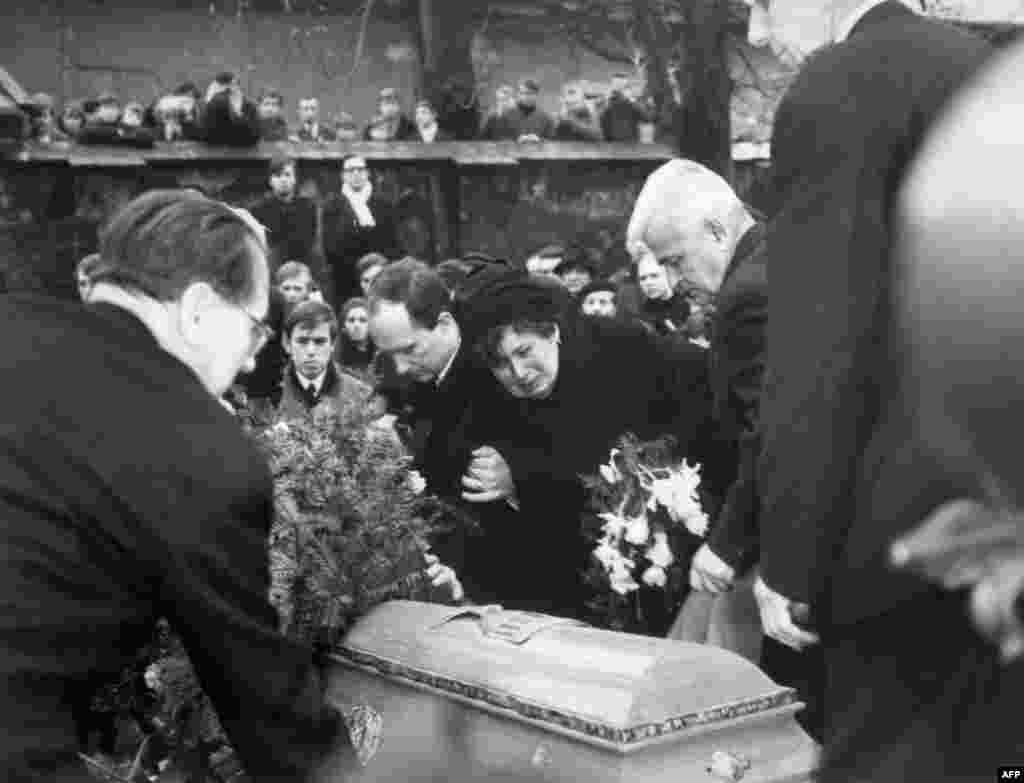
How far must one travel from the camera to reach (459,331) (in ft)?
16.0

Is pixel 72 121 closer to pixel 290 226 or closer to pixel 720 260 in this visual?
pixel 290 226

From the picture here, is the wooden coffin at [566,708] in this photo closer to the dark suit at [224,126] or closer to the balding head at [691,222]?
the balding head at [691,222]

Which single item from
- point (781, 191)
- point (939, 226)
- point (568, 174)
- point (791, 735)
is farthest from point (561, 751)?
point (568, 174)

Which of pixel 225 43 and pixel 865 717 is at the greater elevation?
pixel 225 43

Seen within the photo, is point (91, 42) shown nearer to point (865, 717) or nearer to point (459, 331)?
point (459, 331)

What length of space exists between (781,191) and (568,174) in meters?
9.65

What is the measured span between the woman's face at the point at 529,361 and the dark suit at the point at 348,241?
188 inches

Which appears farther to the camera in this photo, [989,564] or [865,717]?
[865,717]

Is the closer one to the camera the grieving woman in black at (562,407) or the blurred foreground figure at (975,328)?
the blurred foreground figure at (975,328)

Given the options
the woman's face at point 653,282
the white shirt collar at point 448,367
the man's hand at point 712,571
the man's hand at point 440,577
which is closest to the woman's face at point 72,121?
the woman's face at point 653,282

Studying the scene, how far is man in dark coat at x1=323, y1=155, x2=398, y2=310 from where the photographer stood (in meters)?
9.37

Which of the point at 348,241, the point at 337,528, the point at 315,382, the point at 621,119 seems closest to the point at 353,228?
the point at 348,241

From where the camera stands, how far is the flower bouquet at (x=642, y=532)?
3.94 meters

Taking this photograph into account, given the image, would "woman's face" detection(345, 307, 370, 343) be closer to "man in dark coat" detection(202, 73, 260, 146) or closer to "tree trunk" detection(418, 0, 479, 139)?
"man in dark coat" detection(202, 73, 260, 146)
